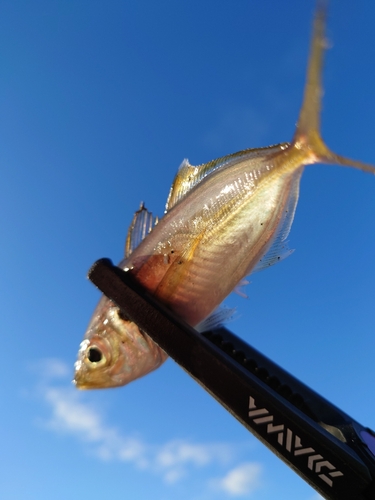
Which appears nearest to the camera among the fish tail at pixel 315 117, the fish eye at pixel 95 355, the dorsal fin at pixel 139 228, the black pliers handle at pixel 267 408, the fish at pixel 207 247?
the fish tail at pixel 315 117

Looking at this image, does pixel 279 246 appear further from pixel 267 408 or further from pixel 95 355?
pixel 95 355

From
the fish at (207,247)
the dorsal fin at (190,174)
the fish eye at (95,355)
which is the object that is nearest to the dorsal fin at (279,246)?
the fish at (207,247)

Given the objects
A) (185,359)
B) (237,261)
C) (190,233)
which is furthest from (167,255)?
(185,359)

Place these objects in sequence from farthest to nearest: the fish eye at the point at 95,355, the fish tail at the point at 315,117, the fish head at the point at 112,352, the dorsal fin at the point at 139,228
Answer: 1. the dorsal fin at the point at 139,228
2. the fish eye at the point at 95,355
3. the fish head at the point at 112,352
4. the fish tail at the point at 315,117

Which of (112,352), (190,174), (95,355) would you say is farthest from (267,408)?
(190,174)

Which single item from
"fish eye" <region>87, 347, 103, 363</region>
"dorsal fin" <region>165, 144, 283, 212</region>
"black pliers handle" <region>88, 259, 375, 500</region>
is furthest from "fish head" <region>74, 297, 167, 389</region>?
"dorsal fin" <region>165, 144, 283, 212</region>

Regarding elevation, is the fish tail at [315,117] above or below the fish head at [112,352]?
below

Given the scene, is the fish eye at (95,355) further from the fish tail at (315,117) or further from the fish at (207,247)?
the fish tail at (315,117)
